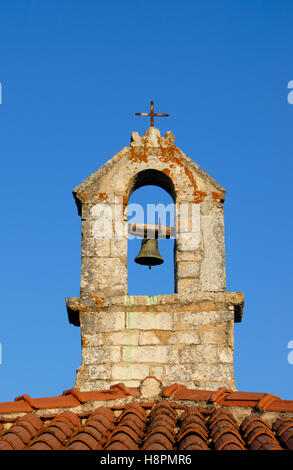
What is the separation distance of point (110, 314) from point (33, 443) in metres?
2.87

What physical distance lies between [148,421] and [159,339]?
6.81 ft

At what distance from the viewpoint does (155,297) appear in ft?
23.3

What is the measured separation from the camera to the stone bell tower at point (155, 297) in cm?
685

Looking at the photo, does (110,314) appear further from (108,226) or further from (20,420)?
(20,420)

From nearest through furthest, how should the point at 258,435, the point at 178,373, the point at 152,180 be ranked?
the point at 258,435 < the point at 178,373 < the point at 152,180

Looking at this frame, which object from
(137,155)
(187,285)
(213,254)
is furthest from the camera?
(137,155)

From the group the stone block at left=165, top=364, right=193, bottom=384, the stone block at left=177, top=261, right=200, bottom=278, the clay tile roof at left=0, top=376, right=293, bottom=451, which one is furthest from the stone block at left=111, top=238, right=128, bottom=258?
the clay tile roof at left=0, top=376, right=293, bottom=451

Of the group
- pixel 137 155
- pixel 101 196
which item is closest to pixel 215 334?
pixel 101 196

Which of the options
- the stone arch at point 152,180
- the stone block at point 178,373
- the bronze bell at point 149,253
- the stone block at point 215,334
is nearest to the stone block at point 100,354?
the stone block at point 178,373

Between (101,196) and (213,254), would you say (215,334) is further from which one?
(101,196)

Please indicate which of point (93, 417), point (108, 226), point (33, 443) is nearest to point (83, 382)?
point (108, 226)

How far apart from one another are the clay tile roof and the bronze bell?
8.46 feet

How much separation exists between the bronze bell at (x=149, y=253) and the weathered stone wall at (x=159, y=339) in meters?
0.94
